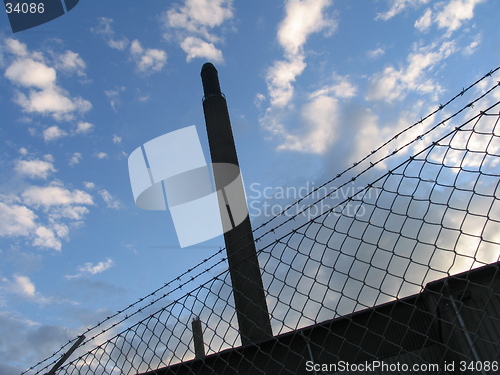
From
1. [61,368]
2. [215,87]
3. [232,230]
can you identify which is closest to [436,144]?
[61,368]

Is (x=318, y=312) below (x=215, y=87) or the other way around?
below

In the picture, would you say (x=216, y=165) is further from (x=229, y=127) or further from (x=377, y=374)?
(x=377, y=374)

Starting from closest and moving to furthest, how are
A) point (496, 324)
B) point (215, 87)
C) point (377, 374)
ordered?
1. point (496, 324)
2. point (377, 374)
3. point (215, 87)

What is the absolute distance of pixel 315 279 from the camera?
82.3 inches

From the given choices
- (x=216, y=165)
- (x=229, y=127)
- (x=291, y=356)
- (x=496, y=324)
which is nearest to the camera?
(x=496, y=324)

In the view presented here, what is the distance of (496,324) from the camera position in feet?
11.0

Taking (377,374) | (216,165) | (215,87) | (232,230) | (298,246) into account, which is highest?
(215,87)

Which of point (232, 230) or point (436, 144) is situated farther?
point (232, 230)

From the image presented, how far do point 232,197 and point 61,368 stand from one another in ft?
32.5

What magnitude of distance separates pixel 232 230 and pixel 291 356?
5.33m

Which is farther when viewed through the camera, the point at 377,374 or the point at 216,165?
the point at 216,165

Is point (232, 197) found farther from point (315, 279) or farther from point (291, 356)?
A: point (315, 279)

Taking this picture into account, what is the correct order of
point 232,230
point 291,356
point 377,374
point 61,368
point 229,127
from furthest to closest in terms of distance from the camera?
point 229,127, point 232,230, point 291,356, point 377,374, point 61,368

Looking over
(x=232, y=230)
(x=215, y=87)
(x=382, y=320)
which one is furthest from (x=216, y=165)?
(x=382, y=320)
